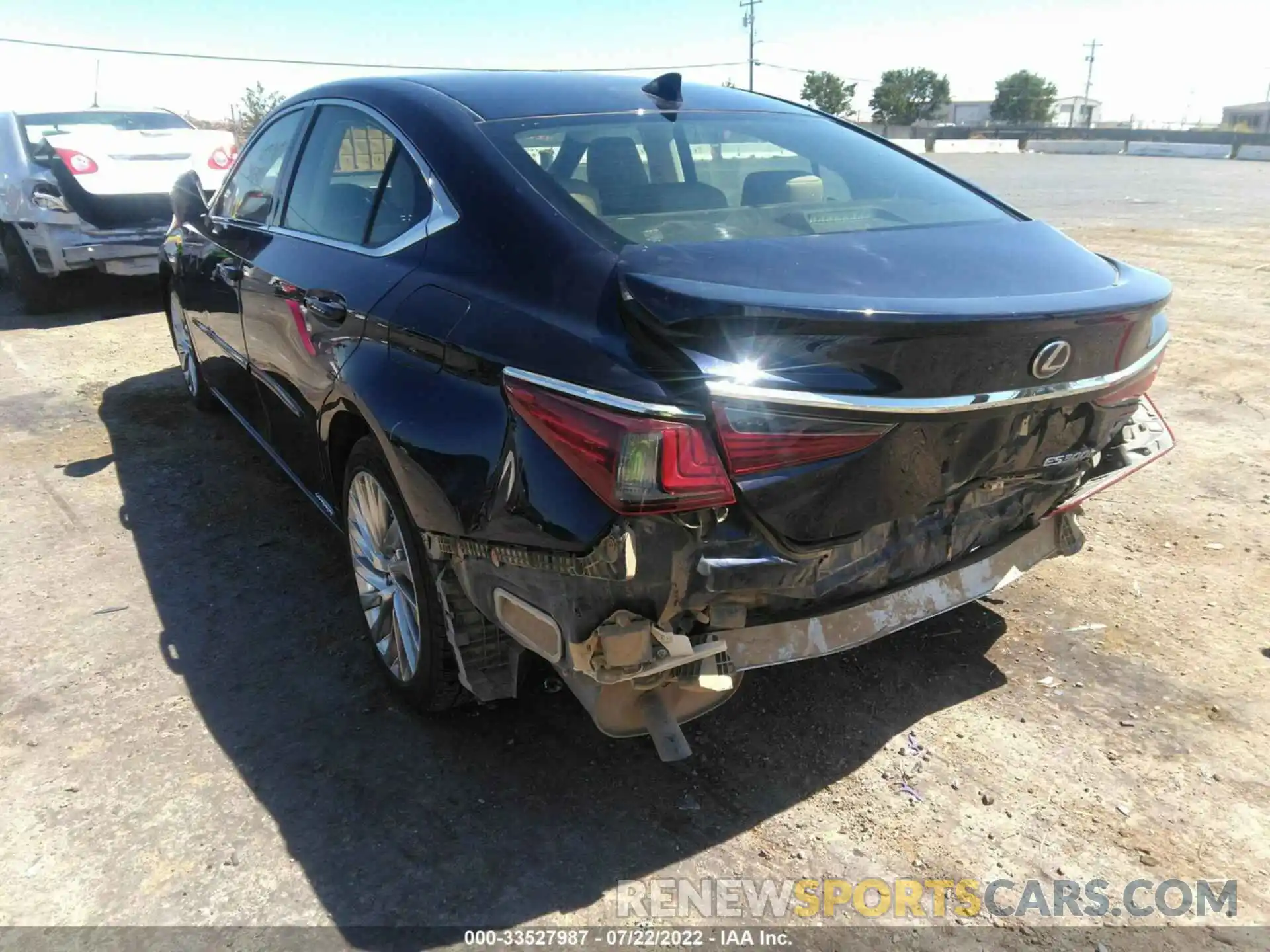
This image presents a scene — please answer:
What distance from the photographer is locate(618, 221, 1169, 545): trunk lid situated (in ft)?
6.23

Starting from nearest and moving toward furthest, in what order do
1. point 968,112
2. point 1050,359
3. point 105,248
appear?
point 1050,359
point 105,248
point 968,112

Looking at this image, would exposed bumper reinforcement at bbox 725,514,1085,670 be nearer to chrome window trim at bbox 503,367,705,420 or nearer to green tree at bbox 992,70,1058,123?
chrome window trim at bbox 503,367,705,420

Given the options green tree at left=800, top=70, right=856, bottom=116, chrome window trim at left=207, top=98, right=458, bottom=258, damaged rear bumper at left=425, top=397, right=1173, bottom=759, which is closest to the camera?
damaged rear bumper at left=425, top=397, right=1173, bottom=759

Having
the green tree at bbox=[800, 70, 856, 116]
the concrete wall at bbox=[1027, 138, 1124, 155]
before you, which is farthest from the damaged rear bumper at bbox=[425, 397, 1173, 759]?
the green tree at bbox=[800, 70, 856, 116]

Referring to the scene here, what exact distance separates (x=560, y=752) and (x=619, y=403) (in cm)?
125

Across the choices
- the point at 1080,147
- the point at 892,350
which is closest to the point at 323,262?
the point at 892,350

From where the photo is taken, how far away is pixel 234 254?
153 inches

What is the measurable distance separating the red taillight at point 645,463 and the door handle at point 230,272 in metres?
2.47

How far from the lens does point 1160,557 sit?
3766 mm

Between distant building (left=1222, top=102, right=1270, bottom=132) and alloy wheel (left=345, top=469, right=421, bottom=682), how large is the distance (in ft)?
362

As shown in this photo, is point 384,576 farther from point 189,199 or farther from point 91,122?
point 91,122

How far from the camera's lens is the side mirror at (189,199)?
4.72m

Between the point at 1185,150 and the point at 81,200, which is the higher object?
the point at 1185,150

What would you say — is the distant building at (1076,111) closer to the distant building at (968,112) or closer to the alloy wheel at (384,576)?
the distant building at (968,112)
